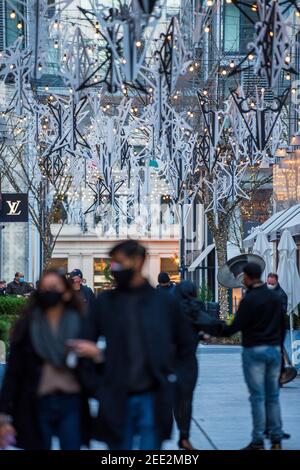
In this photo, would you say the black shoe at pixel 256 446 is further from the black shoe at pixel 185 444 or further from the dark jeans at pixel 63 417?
the dark jeans at pixel 63 417

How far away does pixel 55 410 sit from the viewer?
8180mm

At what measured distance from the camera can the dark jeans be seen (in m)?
8.17

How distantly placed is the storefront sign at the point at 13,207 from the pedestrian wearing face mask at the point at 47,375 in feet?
81.0

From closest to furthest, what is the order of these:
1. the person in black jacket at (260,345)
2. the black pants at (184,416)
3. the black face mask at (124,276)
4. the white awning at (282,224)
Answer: the black face mask at (124,276) < the person in black jacket at (260,345) < the black pants at (184,416) < the white awning at (282,224)

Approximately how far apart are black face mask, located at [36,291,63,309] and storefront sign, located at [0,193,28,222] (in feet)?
81.6

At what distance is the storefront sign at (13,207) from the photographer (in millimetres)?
33281

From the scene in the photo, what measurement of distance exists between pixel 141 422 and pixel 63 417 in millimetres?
522

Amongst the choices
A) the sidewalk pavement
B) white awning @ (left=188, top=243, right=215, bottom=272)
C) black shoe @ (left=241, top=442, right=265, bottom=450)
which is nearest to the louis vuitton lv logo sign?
the sidewalk pavement

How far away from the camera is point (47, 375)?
8.23 meters

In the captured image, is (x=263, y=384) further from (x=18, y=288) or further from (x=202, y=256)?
(x=202, y=256)

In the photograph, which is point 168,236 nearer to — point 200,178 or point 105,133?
point 200,178

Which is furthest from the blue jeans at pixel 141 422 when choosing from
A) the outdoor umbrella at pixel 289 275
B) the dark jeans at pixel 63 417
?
the outdoor umbrella at pixel 289 275

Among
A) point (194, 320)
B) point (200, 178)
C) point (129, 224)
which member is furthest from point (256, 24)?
point (129, 224)
